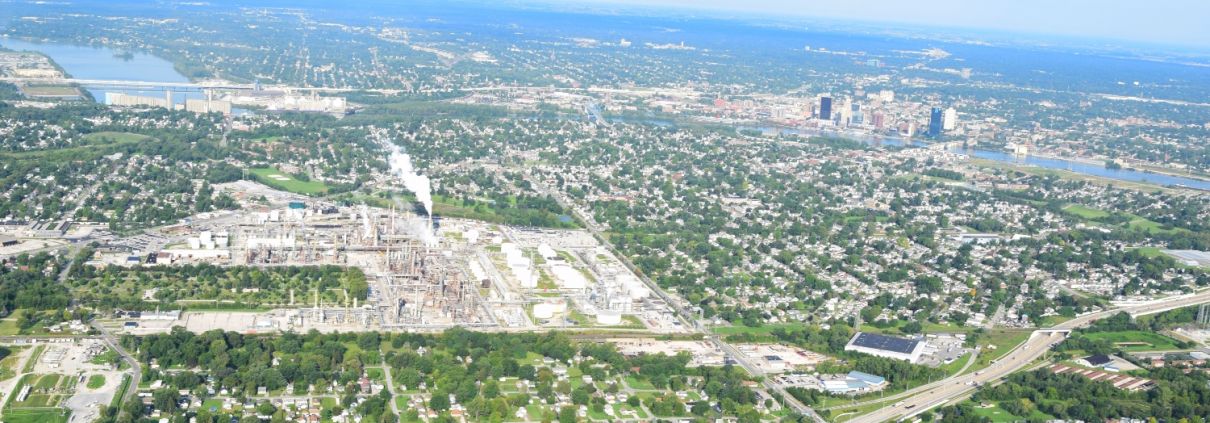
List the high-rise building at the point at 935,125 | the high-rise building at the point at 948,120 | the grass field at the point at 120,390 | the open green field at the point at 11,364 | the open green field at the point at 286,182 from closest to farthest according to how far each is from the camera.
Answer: the grass field at the point at 120,390 → the open green field at the point at 11,364 → the open green field at the point at 286,182 → the high-rise building at the point at 935,125 → the high-rise building at the point at 948,120

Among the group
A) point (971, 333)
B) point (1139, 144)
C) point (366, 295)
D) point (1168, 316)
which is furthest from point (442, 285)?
point (1139, 144)

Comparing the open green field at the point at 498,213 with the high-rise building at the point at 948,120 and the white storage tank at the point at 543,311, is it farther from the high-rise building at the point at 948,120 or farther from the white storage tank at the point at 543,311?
the high-rise building at the point at 948,120

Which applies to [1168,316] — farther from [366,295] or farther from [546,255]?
[366,295]

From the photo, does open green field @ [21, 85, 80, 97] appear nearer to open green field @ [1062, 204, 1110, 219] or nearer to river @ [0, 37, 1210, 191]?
river @ [0, 37, 1210, 191]

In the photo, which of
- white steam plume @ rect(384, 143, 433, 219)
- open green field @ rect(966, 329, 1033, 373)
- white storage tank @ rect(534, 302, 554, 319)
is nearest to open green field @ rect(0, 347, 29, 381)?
white storage tank @ rect(534, 302, 554, 319)

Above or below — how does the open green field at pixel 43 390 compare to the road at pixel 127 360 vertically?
below

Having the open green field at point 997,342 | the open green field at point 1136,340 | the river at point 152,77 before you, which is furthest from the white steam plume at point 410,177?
the open green field at point 1136,340

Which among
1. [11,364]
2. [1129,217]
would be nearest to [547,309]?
[11,364]
